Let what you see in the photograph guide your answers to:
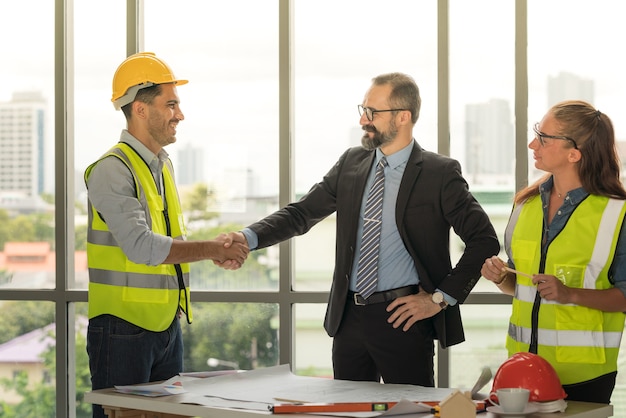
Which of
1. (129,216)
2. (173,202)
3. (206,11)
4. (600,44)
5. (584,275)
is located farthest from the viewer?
(206,11)

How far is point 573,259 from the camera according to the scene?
2.95 m

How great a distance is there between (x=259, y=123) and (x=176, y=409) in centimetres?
223

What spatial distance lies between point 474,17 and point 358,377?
6.06ft

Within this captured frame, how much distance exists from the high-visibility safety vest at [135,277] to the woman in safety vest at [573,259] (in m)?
1.19

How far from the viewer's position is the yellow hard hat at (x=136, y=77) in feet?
12.2

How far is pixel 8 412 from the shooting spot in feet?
16.2

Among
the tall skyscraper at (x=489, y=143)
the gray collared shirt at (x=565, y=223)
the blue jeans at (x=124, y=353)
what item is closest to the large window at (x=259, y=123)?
the tall skyscraper at (x=489, y=143)

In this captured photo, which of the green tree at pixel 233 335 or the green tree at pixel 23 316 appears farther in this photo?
the green tree at pixel 23 316

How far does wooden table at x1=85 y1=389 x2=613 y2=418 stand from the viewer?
2.44 meters

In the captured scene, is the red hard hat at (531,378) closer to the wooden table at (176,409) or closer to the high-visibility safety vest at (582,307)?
the wooden table at (176,409)

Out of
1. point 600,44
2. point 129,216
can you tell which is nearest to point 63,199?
point 129,216

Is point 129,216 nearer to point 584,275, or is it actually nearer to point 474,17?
point 584,275

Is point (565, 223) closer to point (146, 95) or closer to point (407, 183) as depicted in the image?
point (407, 183)

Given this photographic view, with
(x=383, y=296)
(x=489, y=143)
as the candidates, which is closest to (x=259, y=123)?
(x=489, y=143)
